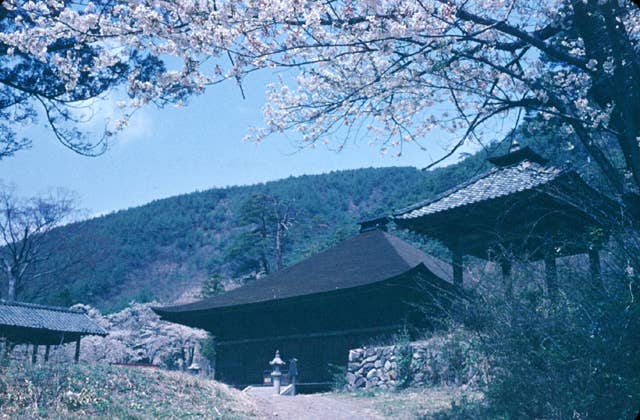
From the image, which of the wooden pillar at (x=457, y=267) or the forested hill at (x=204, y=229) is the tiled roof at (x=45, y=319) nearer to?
the forested hill at (x=204, y=229)

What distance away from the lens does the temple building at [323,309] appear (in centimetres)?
1543

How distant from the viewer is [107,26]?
21.1 feet

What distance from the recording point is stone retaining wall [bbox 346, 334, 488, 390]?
11203mm

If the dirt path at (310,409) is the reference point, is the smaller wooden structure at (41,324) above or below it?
above

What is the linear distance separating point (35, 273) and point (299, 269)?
24.7m

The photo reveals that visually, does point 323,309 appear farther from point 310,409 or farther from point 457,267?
point 310,409

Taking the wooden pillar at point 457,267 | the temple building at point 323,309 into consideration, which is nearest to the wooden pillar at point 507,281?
the wooden pillar at point 457,267

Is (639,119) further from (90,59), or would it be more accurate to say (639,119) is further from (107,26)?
(90,59)

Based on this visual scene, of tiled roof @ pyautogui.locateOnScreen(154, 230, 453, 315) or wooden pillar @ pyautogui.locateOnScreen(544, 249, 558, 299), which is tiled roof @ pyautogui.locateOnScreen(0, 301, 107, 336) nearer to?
tiled roof @ pyautogui.locateOnScreen(154, 230, 453, 315)

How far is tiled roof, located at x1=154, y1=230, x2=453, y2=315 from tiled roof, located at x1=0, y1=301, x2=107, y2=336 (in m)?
8.54

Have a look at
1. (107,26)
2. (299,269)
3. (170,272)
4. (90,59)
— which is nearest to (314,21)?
(107,26)

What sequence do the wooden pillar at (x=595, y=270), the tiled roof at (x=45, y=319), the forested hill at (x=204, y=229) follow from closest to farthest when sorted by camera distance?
the wooden pillar at (x=595, y=270)
the tiled roof at (x=45, y=319)
the forested hill at (x=204, y=229)

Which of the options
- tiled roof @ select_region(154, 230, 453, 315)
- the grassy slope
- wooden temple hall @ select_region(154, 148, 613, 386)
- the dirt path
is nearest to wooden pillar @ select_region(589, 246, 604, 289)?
wooden temple hall @ select_region(154, 148, 613, 386)

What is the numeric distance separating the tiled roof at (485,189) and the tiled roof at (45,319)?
1809 centimetres
